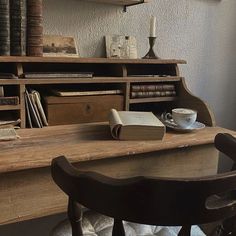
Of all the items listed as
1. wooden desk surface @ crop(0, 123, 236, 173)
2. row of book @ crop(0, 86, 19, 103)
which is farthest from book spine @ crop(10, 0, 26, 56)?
wooden desk surface @ crop(0, 123, 236, 173)

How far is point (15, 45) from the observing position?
1.02 metres

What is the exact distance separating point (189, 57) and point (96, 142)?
0.92 m

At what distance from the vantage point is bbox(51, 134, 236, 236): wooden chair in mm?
505

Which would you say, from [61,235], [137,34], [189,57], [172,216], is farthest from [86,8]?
[172,216]

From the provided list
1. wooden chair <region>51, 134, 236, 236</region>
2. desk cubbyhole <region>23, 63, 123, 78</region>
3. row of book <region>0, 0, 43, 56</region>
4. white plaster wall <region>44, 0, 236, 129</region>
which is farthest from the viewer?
white plaster wall <region>44, 0, 236, 129</region>

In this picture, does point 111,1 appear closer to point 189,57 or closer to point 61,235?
point 189,57

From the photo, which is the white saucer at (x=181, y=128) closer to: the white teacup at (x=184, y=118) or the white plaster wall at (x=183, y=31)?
the white teacup at (x=184, y=118)

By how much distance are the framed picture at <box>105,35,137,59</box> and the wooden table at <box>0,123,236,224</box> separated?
378mm

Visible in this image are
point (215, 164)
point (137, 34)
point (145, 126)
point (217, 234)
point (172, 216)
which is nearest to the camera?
point (172, 216)

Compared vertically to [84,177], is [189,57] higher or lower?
higher

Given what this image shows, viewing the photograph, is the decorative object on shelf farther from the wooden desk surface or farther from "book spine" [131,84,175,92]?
→ the wooden desk surface

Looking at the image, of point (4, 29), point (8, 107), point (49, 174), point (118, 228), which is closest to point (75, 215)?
point (118, 228)

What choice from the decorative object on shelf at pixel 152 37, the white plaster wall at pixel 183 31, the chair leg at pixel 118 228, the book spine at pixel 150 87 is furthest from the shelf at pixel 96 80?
the chair leg at pixel 118 228

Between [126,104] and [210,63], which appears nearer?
[126,104]
